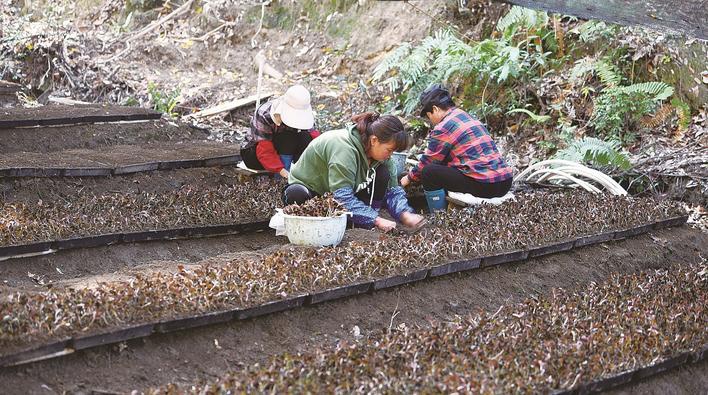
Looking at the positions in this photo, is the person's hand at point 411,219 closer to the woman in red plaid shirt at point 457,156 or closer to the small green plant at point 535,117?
the woman in red plaid shirt at point 457,156

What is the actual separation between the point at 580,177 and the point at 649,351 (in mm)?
4162

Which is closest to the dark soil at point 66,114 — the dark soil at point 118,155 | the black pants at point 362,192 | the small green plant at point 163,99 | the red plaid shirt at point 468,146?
the dark soil at point 118,155

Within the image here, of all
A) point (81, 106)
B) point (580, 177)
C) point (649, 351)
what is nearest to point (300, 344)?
point (649, 351)

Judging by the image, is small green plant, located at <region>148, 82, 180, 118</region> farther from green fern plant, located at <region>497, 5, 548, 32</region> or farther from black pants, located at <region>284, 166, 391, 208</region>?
black pants, located at <region>284, 166, 391, 208</region>

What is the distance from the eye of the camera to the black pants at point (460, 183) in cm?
740

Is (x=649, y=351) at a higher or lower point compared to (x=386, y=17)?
higher

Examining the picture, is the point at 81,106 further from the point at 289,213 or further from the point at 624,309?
the point at 624,309

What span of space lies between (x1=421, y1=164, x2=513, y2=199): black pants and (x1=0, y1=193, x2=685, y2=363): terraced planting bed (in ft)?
0.75

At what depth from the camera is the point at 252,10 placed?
14367 mm

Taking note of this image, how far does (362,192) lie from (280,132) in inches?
52.5

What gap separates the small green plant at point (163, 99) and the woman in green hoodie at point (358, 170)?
5719 mm

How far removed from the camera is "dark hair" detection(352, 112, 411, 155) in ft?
19.4

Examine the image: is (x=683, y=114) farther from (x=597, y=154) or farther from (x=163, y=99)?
(x=163, y=99)

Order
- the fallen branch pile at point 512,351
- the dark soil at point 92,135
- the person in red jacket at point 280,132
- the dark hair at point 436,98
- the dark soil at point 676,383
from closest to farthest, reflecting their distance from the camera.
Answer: the fallen branch pile at point 512,351 → the dark soil at point 676,383 → the person in red jacket at point 280,132 → the dark hair at point 436,98 → the dark soil at point 92,135
